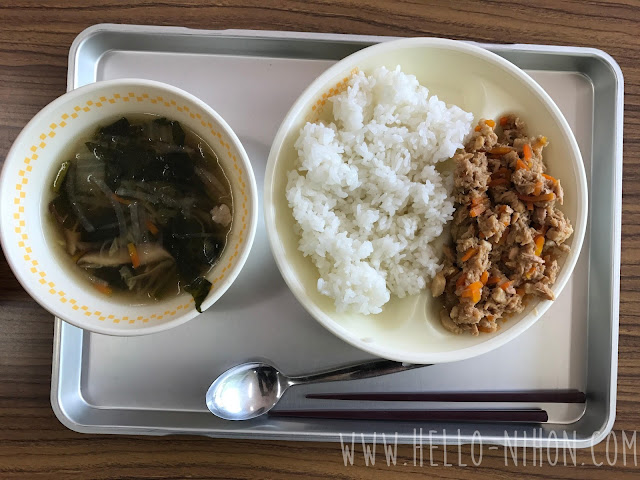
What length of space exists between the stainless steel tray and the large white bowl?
0.65 feet

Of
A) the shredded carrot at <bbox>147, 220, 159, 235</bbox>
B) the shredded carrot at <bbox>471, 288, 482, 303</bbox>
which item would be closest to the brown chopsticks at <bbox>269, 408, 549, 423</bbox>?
the shredded carrot at <bbox>471, 288, 482, 303</bbox>

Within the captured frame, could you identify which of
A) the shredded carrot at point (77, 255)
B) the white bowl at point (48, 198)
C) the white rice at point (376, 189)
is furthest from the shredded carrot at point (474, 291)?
the shredded carrot at point (77, 255)

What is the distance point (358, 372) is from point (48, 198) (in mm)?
1023

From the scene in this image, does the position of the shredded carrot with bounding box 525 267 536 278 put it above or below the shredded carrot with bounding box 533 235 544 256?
below

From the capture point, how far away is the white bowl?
1.23 m

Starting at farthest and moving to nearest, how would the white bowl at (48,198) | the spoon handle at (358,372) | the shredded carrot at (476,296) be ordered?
the spoon handle at (358,372)
the shredded carrot at (476,296)
the white bowl at (48,198)

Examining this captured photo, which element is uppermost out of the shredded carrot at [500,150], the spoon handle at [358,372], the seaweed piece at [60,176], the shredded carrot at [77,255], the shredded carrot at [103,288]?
the shredded carrot at [500,150]

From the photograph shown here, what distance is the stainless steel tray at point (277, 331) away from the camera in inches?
62.4

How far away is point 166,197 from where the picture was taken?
1.41 m

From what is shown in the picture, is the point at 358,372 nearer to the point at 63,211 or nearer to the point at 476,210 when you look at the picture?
the point at 476,210

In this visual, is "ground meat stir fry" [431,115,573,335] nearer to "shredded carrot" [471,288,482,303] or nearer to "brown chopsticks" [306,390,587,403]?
"shredded carrot" [471,288,482,303]

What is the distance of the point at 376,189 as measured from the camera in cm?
143

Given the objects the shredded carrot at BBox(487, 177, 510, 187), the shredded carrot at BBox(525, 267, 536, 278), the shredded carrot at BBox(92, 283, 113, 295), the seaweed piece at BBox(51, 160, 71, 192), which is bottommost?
the shredded carrot at BBox(92, 283, 113, 295)

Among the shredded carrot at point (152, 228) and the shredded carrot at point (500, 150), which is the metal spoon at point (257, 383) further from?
the shredded carrot at point (500, 150)
